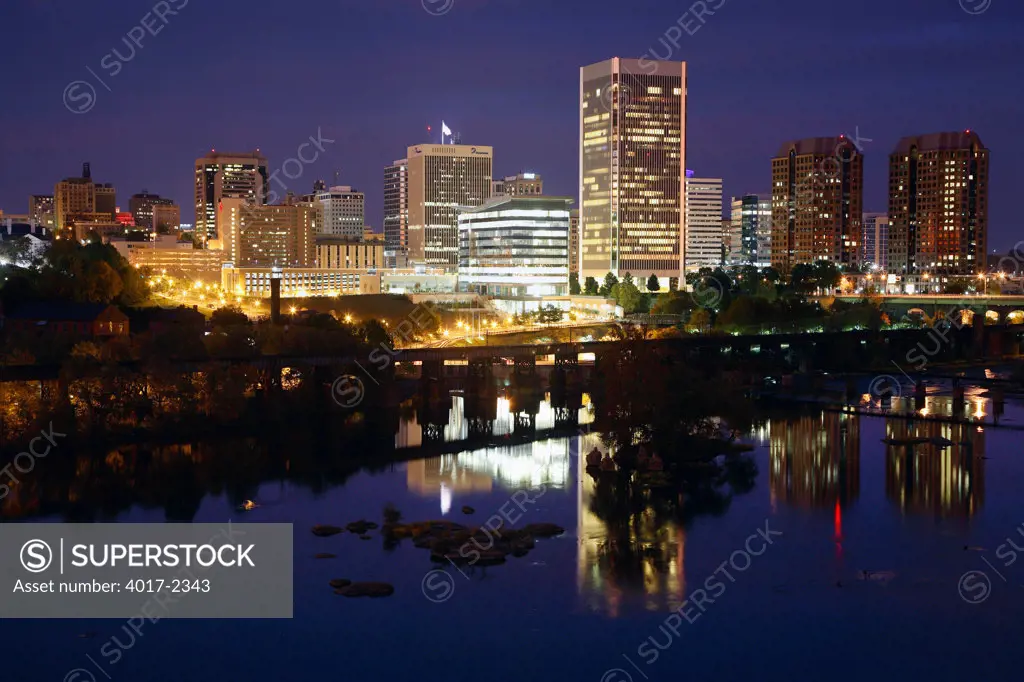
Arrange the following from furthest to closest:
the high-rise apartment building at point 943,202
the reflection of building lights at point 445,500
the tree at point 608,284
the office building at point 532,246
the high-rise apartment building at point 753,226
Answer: the high-rise apartment building at point 753,226 < the high-rise apartment building at point 943,202 < the office building at point 532,246 < the tree at point 608,284 < the reflection of building lights at point 445,500

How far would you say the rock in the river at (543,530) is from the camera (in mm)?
28062

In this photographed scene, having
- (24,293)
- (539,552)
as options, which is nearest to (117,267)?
(24,293)

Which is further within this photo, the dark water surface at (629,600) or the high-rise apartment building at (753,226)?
the high-rise apartment building at (753,226)

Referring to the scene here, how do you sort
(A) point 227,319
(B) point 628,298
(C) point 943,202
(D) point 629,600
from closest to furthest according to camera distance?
1. (D) point 629,600
2. (A) point 227,319
3. (B) point 628,298
4. (C) point 943,202

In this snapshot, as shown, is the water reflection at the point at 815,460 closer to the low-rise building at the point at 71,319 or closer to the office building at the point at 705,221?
the low-rise building at the point at 71,319

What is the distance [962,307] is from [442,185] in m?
87.7

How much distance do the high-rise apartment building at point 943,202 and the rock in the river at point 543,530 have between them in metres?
116

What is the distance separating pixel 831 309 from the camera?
88062 millimetres

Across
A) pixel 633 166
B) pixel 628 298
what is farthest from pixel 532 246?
pixel 628 298

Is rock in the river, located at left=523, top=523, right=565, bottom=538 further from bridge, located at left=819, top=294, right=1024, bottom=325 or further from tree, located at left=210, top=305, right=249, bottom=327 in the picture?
bridge, located at left=819, top=294, right=1024, bottom=325

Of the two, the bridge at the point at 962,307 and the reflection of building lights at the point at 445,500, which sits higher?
the bridge at the point at 962,307

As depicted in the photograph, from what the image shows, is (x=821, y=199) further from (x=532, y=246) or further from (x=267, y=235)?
(x=267, y=235)

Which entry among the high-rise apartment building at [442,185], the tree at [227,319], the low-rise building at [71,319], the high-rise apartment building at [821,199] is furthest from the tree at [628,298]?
the high-rise apartment building at [442,185]

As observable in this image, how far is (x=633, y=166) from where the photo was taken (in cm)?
10556
